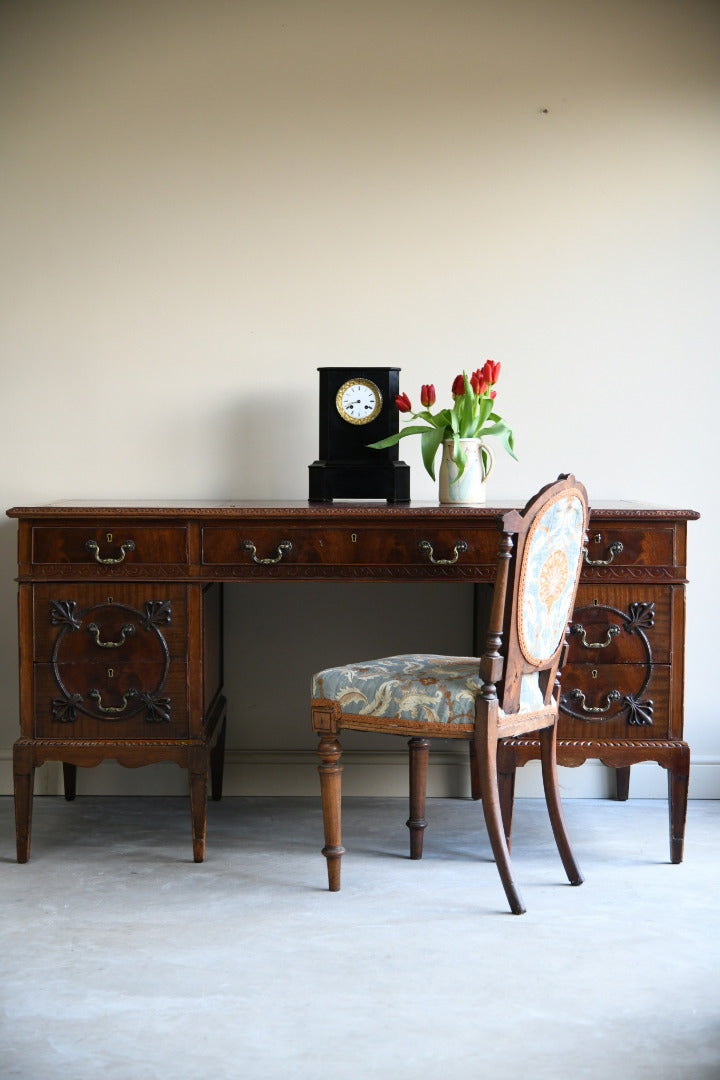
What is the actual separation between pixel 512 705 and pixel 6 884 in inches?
50.7

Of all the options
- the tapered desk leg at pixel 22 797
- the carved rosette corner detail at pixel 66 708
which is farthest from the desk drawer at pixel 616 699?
the tapered desk leg at pixel 22 797

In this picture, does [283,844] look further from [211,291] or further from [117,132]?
[117,132]

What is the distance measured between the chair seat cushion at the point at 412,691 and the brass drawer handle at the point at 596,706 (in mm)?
259

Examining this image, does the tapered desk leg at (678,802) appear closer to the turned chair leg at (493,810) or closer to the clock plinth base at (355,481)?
the turned chair leg at (493,810)

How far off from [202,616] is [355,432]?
27.2 inches

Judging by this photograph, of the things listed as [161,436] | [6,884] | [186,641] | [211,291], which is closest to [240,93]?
[211,291]

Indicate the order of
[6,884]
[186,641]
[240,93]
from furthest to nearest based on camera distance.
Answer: [240,93] → [186,641] → [6,884]

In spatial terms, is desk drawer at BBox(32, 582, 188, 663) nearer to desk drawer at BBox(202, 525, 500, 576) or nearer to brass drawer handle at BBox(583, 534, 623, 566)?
desk drawer at BBox(202, 525, 500, 576)

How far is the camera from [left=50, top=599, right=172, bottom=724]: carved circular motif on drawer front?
2852mm

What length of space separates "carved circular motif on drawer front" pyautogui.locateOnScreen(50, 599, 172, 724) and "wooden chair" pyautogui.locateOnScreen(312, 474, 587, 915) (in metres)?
0.47

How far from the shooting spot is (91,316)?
338 centimetres

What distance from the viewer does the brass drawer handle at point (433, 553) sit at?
9.30ft

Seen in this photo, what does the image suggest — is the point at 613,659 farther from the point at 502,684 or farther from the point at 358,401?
the point at 358,401

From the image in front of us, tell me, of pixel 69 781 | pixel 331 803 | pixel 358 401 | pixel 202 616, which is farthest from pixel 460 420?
pixel 69 781
